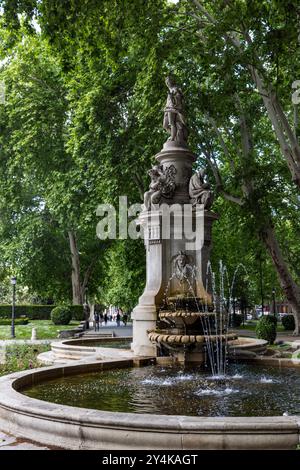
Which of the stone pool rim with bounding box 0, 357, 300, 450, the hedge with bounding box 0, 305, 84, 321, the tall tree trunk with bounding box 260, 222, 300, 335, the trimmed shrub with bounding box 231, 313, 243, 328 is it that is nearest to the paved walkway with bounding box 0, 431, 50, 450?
the stone pool rim with bounding box 0, 357, 300, 450

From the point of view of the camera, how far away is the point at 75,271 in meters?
38.3

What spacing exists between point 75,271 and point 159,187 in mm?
25966

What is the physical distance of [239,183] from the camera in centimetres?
2072

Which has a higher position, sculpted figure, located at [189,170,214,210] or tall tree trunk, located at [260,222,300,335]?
sculpted figure, located at [189,170,214,210]

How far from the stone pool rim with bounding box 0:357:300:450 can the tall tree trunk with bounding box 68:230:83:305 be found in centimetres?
3126

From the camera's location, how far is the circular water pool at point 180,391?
6.86 metres

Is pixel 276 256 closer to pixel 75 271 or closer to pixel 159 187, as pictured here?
pixel 159 187

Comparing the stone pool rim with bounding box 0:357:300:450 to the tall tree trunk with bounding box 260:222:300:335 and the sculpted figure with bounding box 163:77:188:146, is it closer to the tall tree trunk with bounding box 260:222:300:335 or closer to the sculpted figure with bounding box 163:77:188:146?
the sculpted figure with bounding box 163:77:188:146

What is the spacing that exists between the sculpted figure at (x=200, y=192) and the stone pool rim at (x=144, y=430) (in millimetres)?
8004

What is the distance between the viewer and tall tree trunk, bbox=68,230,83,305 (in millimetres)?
37737

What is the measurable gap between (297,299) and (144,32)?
12.7 m

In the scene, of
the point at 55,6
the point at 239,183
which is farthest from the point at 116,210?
the point at 55,6
